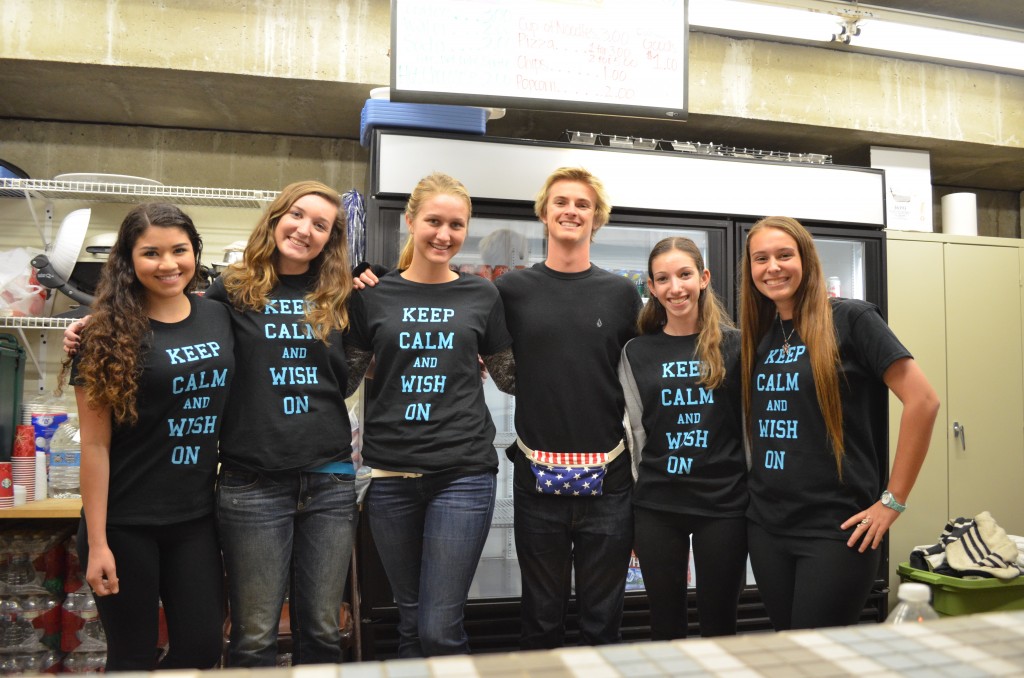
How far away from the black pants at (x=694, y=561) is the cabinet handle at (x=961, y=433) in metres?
2.35

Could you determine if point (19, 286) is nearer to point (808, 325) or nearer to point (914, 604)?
point (808, 325)

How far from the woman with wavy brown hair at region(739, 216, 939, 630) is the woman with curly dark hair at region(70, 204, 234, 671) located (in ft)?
4.57

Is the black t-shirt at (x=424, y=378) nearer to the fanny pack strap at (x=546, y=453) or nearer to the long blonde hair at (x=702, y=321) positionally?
the fanny pack strap at (x=546, y=453)

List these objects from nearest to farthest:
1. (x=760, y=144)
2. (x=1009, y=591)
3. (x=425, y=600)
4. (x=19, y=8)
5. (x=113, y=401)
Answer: (x=113, y=401)
(x=425, y=600)
(x=19, y=8)
(x=1009, y=591)
(x=760, y=144)

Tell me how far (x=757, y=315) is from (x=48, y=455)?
2.77 m

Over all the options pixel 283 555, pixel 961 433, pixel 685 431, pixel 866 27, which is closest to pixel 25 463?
pixel 283 555

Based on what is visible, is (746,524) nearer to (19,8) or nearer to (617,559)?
(617,559)

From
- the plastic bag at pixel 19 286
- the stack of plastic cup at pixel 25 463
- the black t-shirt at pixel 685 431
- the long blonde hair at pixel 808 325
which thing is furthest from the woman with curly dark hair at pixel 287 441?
the plastic bag at pixel 19 286

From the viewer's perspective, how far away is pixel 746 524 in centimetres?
193

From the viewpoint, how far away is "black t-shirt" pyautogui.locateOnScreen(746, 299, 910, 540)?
5.67ft

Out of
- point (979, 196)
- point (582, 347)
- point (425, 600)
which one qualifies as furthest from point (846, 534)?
point (979, 196)

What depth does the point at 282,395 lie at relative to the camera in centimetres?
180

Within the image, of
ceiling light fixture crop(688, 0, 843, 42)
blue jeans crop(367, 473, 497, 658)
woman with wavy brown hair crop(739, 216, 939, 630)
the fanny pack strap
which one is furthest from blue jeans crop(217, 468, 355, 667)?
ceiling light fixture crop(688, 0, 843, 42)

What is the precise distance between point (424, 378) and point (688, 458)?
29.8 inches
